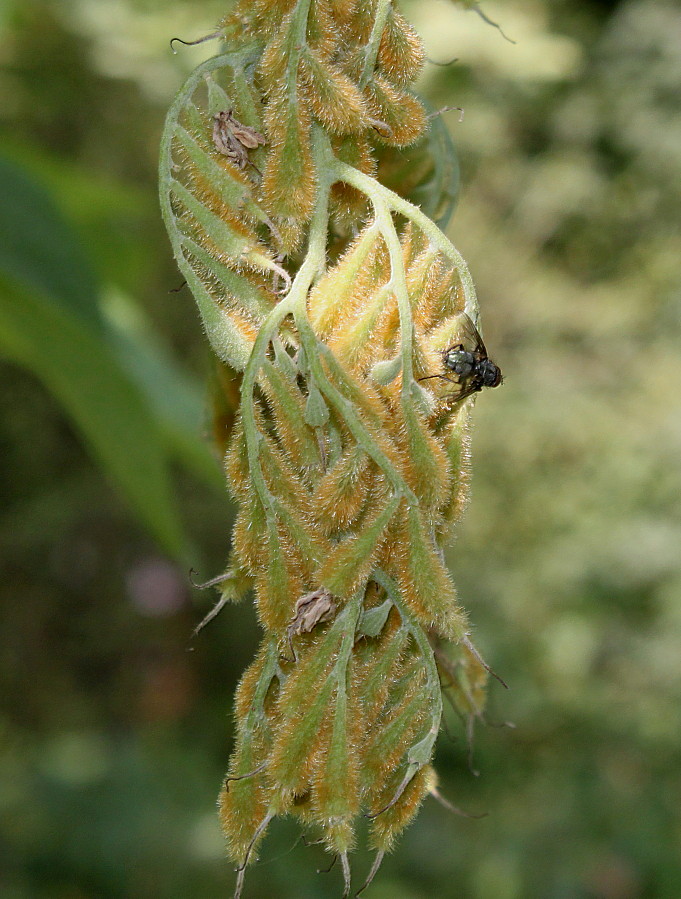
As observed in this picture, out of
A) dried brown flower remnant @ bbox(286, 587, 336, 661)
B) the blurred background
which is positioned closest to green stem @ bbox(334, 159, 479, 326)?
dried brown flower remnant @ bbox(286, 587, 336, 661)

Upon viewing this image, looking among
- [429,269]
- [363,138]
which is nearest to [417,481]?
[429,269]

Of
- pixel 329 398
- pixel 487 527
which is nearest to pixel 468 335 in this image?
pixel 329 398

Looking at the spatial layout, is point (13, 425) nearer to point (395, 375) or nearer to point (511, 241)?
point (511, 241)

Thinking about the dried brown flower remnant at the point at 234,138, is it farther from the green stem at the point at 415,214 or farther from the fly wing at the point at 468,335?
the fly wing at the point at 468,335

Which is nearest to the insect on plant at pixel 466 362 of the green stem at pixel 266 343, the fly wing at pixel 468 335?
the fly wing at pixel 468 335

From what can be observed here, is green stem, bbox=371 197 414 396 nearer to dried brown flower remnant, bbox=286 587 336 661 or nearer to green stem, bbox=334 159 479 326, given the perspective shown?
green stem, bbox=334 159 479 326
